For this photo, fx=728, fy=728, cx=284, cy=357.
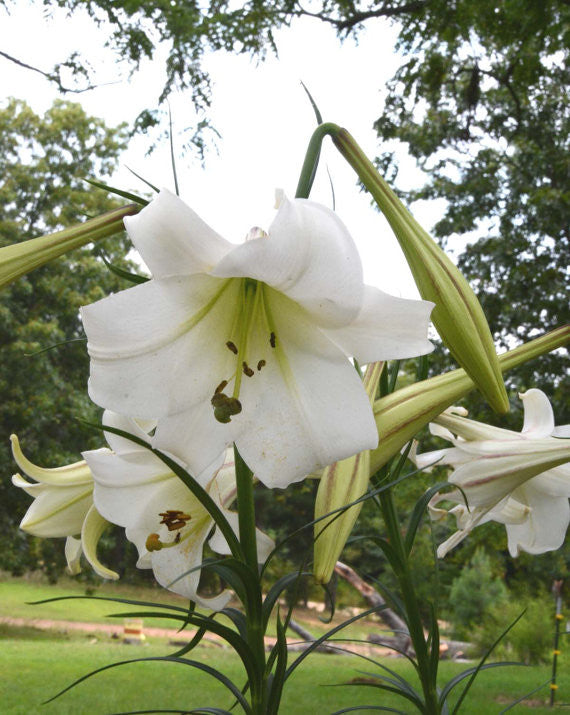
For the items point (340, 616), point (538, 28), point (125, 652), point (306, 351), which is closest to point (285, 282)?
point (306, 351)

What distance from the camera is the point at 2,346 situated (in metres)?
7.92

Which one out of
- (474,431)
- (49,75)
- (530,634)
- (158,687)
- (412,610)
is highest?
(49,75)

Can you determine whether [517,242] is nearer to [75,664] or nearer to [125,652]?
[75,664]

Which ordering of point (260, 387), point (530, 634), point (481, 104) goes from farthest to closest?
point (530, 634), point (481, 104), point (260, 387)

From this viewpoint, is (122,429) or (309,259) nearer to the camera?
(309,259)

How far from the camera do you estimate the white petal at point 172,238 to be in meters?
0.48

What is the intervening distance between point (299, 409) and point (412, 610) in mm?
467

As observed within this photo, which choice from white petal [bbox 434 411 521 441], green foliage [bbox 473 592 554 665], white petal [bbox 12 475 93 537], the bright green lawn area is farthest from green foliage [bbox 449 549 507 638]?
white petal [bbox 12 475 93 537]

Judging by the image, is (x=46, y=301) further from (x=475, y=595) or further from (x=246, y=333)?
(x=246, y=333)

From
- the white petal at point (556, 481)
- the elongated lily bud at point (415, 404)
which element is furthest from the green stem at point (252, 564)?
the white petal at point (556, 481)

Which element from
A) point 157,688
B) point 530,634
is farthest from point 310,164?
point 530,634

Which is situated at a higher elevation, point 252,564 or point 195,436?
point 195,436

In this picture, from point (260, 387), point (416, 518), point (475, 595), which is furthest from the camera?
point (475, 595)

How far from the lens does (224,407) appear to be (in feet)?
1.79
